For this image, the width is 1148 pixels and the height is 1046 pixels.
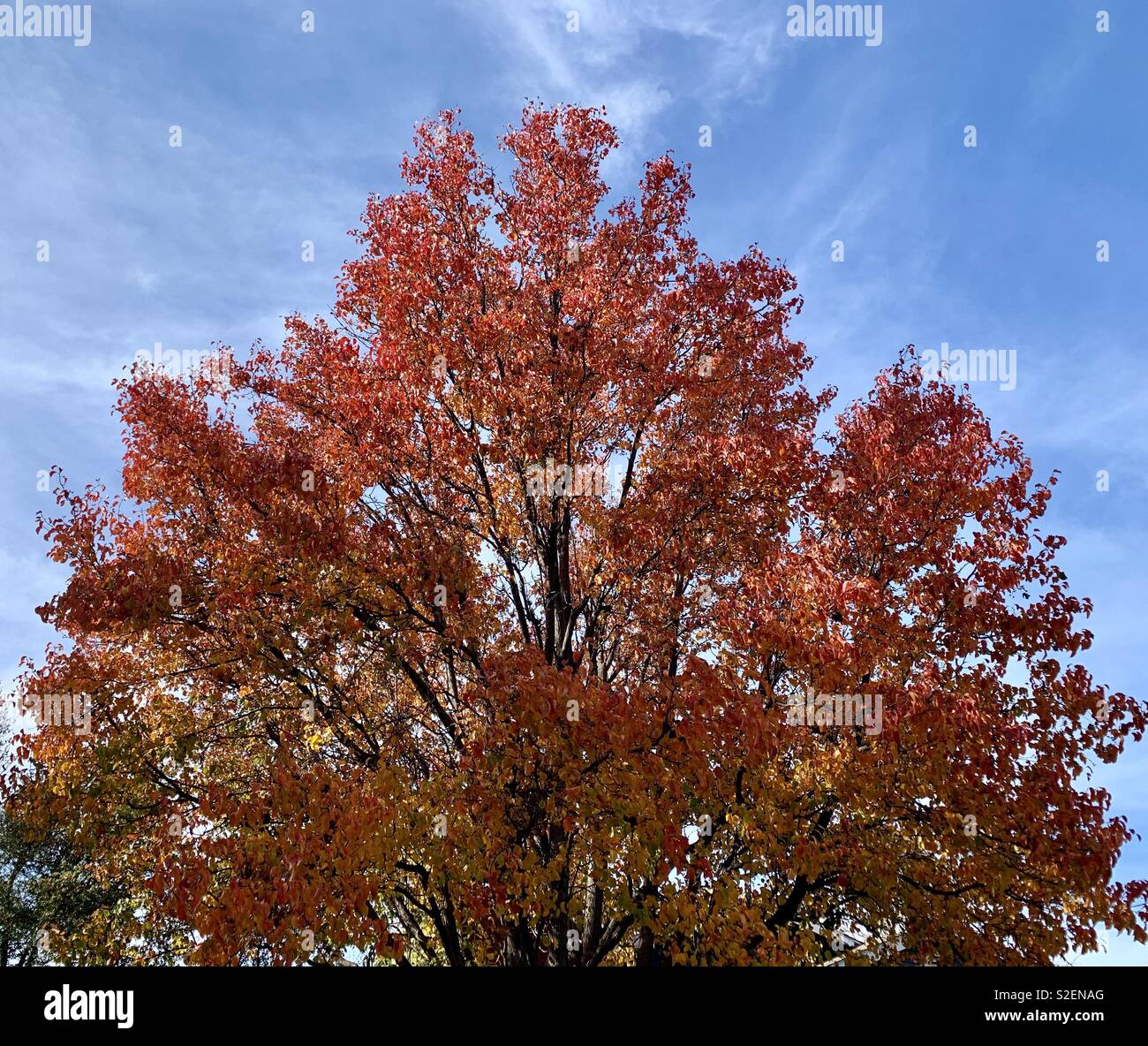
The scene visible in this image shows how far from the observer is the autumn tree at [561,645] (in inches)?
406

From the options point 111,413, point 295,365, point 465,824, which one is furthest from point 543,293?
point 465,824

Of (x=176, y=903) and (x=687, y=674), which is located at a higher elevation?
(x=687, y=674)

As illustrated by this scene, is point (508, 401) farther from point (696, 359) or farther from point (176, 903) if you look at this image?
point (176, 903)

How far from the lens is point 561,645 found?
15.2 metres

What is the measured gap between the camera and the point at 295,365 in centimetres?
1661

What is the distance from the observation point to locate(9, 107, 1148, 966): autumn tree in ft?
33.8
